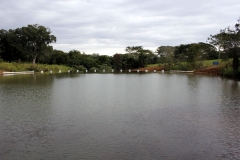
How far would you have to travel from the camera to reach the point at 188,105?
12148 millimetres

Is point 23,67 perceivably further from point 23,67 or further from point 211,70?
point 211,70

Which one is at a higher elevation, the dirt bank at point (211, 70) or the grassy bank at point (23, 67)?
the grassy bank at point (23, 67)

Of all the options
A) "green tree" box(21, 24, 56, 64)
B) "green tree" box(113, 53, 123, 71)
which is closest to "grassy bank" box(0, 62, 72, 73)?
"green tree" box(21, 24, 56, 64)

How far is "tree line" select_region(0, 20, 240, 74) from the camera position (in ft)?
132

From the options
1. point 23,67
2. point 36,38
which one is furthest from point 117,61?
point 23,67

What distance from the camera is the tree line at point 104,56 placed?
40234 mm

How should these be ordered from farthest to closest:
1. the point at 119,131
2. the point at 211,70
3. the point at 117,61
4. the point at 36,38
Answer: the point at 117,61
the point at 36,38
the point at 211,70
the point at 119,131

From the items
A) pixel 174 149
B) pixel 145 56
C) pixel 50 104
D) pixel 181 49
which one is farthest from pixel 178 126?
pixel 181 49

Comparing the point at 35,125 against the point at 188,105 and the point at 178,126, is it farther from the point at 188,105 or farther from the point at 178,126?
the point at 188,105

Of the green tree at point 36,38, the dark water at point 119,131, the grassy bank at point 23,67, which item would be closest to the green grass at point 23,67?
the grassy bank at point 23,67

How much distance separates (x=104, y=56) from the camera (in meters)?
76.6

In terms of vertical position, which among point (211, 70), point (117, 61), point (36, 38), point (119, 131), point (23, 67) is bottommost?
point (119, 131)

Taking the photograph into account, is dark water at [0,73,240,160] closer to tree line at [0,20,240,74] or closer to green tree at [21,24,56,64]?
tree line at [0,20,240,74]

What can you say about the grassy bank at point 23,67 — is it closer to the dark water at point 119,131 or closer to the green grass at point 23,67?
the green grass at point 23,67
